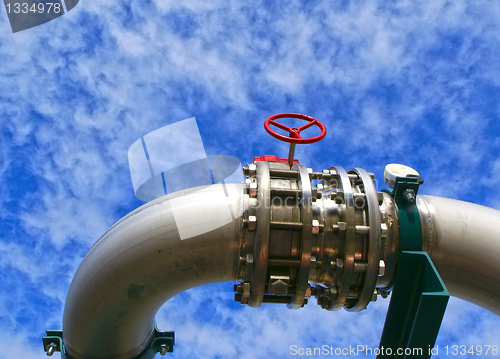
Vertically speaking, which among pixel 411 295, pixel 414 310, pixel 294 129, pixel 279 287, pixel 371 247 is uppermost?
pixel 294 129

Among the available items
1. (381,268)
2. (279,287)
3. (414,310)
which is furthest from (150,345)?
(414,310)

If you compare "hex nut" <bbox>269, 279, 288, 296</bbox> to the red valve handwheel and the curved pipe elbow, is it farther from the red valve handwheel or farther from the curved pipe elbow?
the red valve handwheel

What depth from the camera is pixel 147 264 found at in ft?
10.3

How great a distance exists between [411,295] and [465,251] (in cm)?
61

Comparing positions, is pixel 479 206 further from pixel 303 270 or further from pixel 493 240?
pixel 303 270

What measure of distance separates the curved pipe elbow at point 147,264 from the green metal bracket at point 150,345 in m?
0.27

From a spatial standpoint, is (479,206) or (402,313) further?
(479,206)

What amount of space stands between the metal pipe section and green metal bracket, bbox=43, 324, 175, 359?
2700 mm

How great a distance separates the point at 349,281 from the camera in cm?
315

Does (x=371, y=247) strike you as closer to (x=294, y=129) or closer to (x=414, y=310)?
(x=414, y=310)

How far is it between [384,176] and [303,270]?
4.24 ft

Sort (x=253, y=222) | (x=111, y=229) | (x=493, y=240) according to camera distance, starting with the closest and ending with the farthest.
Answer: (x=253, y=222) → (x=493, y=240) → (x=111, y=229)

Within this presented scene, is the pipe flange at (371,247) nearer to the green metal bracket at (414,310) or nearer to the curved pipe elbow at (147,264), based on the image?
the green metal bracket at (414,310)

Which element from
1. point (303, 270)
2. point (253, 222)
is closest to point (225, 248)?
point (253, 222)
